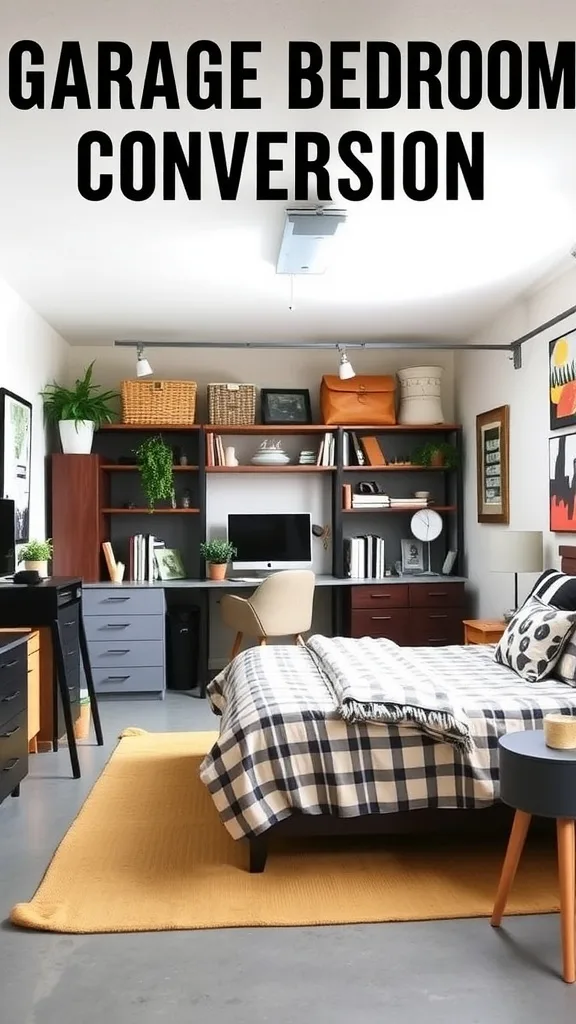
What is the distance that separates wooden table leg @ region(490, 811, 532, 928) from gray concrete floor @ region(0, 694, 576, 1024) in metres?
0.07

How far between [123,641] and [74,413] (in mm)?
1643

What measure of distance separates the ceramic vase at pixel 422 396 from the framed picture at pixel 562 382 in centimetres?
172

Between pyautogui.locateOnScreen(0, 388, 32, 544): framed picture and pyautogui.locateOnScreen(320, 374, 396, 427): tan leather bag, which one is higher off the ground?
pyautogui.locateOnScreen(320, 374, 396, 427): tan leather bag

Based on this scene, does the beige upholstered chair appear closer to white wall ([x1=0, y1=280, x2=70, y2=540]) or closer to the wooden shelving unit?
the wooden shelving unit

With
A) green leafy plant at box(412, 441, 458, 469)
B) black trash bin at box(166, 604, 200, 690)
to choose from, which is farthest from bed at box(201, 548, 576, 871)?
green leafy plant at box(412, 441, 458, 469)

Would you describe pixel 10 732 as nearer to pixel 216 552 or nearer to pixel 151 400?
pixel 216 552

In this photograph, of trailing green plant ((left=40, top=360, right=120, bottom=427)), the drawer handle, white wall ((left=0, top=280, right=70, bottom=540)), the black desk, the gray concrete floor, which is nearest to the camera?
the gray concrete floor

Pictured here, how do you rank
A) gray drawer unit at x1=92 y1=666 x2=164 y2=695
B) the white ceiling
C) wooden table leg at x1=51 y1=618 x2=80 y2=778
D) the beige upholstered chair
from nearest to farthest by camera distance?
the white ceiling, wooden table leg at x1=51 y1=618 x2=80 y2=778, the beige upholstered chair, gray drawer unit at x1=92 y1=666 x2=164 y2=695

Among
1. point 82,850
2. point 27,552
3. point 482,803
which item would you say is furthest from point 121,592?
point 482,803

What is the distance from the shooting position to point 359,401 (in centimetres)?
691

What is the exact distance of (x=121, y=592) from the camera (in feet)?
20.8

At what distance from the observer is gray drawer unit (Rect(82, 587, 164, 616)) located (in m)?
6.31

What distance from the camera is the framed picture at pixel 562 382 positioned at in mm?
4969

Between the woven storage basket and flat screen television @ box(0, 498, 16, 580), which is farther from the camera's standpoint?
the woven storage basket
